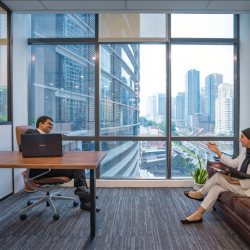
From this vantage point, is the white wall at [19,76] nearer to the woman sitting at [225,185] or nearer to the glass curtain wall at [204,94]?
the glass curtain wall at [204,94]

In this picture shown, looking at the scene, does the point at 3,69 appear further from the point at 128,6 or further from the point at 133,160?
the point at 133,160

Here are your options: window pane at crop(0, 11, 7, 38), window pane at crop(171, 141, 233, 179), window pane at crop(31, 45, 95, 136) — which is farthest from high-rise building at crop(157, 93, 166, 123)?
window pane at crop(0, 11, 7, 38)

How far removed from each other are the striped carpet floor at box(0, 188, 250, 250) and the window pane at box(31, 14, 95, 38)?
2.72 metres

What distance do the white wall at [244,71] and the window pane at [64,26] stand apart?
250 centimetres

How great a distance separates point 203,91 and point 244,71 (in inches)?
27.5

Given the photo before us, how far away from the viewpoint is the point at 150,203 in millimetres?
2656

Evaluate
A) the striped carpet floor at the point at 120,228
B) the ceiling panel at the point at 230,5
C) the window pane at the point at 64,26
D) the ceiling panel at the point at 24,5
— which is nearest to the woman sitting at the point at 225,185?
the striped carpet floor at the point at 120,228

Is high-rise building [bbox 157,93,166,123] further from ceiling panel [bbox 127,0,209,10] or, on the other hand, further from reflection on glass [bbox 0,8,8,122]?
reflection on glass [bbox 0,8,8,122]

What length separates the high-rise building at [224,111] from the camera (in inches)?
133

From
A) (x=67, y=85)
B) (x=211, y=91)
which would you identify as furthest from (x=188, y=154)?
(x=67, y=85)

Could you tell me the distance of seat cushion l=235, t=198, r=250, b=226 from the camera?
1.68 m

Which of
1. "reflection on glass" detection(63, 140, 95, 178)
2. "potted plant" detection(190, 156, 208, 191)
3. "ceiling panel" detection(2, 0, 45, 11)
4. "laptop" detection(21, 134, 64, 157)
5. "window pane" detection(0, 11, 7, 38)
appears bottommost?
"potted plant" detection(190, 156, 208, 191)

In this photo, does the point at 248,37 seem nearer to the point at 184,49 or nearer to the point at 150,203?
the point at 184,49

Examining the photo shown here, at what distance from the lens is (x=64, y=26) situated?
3.37m
